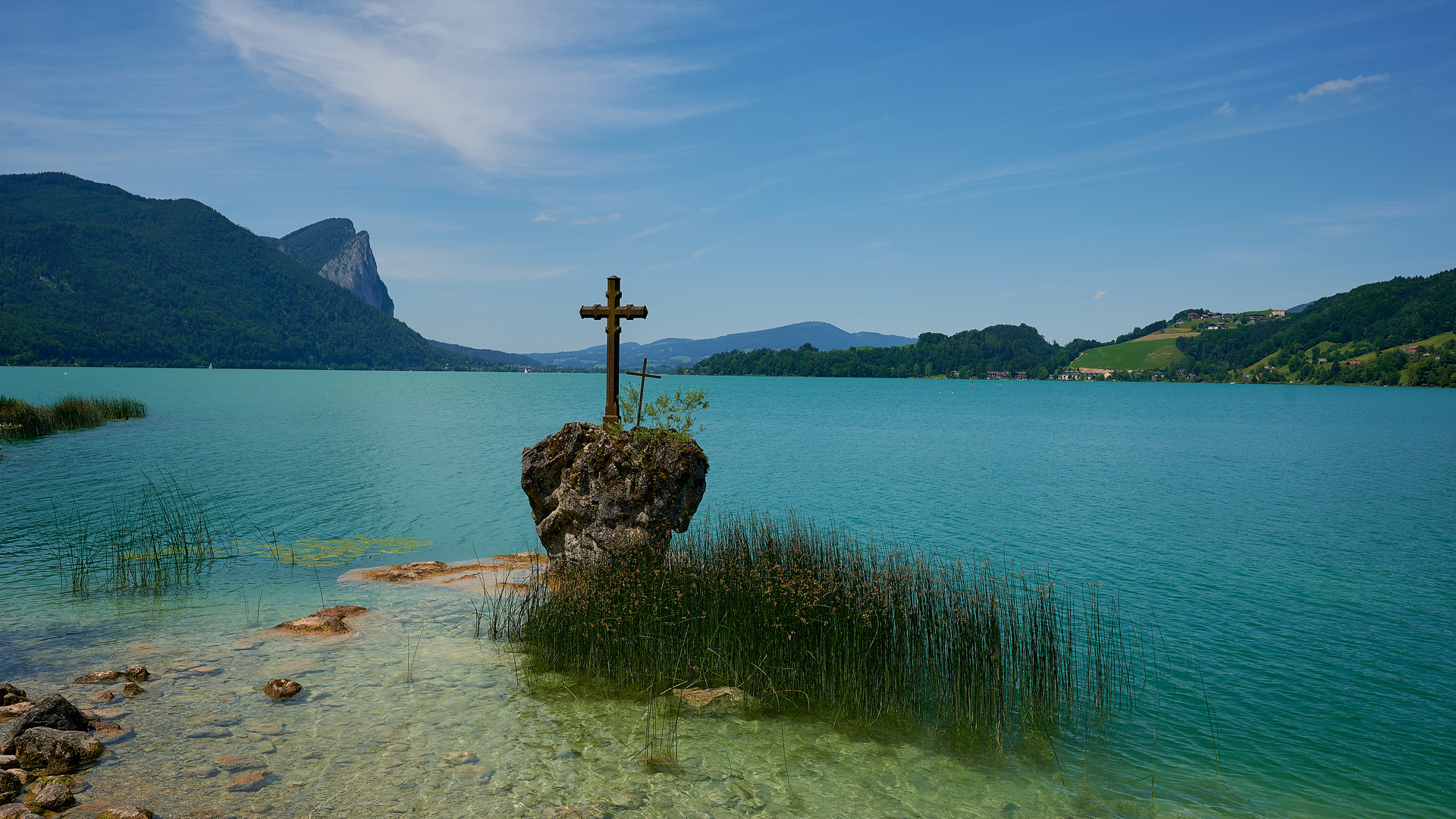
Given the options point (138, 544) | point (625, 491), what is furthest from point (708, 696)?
point (138, 544)

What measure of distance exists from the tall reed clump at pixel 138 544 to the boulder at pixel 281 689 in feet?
20.7

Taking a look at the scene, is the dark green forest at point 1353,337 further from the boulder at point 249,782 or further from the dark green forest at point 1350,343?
the boulder at point 249,782

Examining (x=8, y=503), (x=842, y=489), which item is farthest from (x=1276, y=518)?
(x=8, y=503)

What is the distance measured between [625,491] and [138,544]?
11391mm

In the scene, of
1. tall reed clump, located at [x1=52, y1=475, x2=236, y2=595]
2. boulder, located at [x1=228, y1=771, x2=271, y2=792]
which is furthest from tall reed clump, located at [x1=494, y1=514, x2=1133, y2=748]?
tall reed clump, located at [x1=52, y1=475, x2=236, y2=595]

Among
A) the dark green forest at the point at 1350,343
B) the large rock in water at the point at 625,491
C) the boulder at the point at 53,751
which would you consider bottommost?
the boulder at the point at 53,751

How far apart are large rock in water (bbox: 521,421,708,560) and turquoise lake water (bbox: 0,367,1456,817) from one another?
2.20m

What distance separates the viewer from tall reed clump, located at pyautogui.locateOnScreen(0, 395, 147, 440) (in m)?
32.9

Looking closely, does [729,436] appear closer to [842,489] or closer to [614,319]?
[842,489]

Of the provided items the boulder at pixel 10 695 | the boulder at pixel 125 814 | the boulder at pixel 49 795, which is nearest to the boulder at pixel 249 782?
the boulder at pixel 125 814

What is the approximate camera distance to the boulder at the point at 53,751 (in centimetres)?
530

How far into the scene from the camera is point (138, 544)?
14.5 metres

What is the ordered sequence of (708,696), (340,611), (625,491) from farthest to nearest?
1. (625,491)
2. (340,611)
3. (708,696)

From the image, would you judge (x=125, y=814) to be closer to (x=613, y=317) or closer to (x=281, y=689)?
(x=281, y=689)
